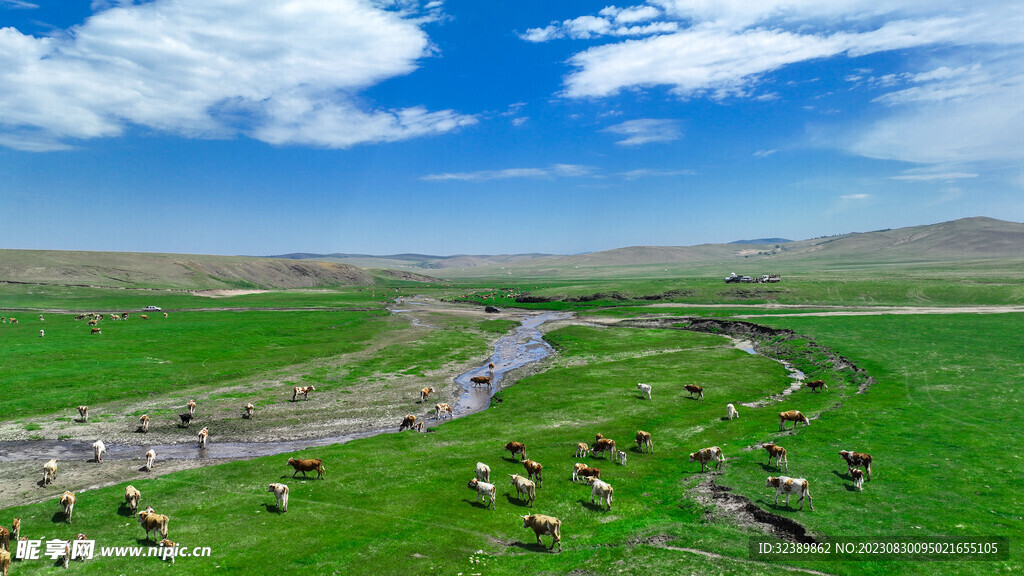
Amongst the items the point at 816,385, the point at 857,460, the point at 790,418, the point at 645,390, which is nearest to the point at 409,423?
the point at 645,390

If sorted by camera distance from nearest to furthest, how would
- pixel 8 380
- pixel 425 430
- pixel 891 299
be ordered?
pixel 425 430 < pixel 8 380 < pixel 891 299

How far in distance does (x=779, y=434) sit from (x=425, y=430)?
27118mm

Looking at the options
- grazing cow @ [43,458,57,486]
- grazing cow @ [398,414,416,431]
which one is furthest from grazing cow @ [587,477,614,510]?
grazing cow @ [43,458,57,486]

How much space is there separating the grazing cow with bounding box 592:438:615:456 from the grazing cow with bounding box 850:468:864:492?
12513mm

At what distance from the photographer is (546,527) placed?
1859 cm

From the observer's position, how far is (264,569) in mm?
16891

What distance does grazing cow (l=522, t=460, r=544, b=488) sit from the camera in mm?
25016

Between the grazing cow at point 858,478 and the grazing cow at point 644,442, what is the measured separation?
11189mm

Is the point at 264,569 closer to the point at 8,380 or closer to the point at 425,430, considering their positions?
the point at 425,430

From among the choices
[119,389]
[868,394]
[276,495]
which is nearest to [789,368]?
[868,394]

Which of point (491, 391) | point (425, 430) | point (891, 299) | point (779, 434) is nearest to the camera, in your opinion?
point (779, 434)

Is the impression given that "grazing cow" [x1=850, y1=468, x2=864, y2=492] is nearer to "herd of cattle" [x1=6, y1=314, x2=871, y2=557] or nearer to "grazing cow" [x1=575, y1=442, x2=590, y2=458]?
"herd of cattle" [x1=6, y1=314, x2=871, y2=557]

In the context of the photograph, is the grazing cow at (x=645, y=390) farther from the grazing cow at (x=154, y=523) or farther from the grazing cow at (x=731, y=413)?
the grazing cow at (x=154, y=523)

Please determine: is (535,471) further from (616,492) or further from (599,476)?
(616,492)
